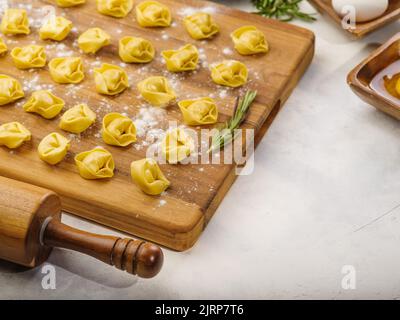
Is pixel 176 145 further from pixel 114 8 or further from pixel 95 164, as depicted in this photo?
pixel 114 8

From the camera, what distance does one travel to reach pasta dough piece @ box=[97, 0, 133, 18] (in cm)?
249

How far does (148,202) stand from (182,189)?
11 cm

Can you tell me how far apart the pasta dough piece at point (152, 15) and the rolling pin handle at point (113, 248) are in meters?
0.96

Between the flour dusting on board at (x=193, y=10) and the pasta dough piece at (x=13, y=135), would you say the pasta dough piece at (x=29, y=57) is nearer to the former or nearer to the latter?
the pasta dough piece at (x=13, y=135)

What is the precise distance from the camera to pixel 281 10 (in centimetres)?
264

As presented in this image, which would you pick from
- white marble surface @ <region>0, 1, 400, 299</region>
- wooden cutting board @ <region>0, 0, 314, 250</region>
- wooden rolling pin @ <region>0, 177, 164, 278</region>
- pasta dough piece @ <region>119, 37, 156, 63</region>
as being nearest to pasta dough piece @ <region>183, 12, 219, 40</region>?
wooden cutting board @ <region>0, 0, 314, 250</region>

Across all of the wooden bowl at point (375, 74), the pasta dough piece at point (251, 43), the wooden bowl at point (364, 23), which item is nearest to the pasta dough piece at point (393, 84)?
the wooden bowl at point (375, 74)

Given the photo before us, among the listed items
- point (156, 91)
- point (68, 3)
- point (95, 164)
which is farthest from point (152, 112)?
point (68, 3)

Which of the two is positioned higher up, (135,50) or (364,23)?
(364,23)

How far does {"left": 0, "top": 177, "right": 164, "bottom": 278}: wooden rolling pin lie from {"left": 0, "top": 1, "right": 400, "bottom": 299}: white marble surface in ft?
0.50

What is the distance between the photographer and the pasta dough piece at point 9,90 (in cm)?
215

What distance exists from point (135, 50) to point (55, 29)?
1.00 feet

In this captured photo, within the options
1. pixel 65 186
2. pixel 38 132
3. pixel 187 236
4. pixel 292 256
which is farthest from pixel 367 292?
pixel 38 132

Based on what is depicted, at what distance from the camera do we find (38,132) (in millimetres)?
2109
